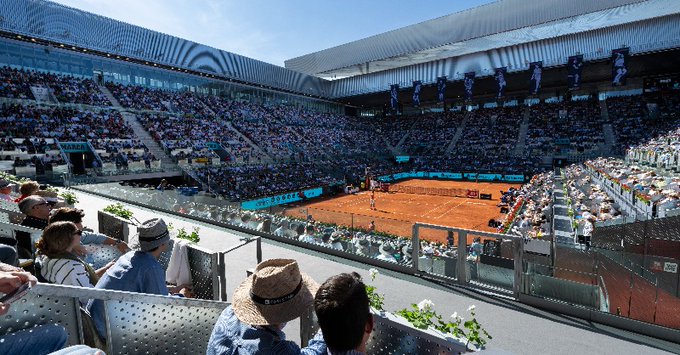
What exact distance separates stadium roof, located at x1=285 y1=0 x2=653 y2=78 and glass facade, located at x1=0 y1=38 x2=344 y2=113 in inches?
673

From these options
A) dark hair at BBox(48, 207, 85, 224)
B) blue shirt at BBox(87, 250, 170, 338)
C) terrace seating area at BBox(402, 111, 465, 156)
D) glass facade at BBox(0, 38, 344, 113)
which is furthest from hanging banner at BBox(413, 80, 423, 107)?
blue shirt at BBox(87, 250, 170, 338)

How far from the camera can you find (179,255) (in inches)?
192

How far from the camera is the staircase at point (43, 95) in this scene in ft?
107

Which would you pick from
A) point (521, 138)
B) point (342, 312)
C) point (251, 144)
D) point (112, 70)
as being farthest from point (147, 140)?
point (521, 138)

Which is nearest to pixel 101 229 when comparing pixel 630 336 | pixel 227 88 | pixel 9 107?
pixel 630 336

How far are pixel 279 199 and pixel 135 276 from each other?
30.4m

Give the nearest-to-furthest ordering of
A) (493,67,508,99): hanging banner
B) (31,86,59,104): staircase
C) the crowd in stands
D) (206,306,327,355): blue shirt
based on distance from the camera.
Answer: (206,306,327,355): blue shirt → the crowd in stands → (31,86,59,104): staircase → (493,67,508,99): hanging banner

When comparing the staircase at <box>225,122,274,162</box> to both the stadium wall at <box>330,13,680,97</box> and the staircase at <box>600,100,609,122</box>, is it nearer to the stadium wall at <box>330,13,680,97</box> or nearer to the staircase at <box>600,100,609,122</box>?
the stadium wall at <box>330,13,680,97</box>

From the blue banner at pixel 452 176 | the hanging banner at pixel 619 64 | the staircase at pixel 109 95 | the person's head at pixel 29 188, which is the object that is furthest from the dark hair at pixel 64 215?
the hanging banner at pixel 619 64

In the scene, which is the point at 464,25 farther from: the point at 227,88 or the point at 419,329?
the point at 419,329

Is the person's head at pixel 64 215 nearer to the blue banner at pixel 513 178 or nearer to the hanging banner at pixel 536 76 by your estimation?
the blue banner at pixel 513 178

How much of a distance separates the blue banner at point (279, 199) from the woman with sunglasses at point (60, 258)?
80.0 ft

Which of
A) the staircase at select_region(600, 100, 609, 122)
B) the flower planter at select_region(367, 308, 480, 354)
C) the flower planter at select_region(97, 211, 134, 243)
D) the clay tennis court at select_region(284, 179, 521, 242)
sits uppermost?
the staircase at select_region(600, 100, 609, 122)

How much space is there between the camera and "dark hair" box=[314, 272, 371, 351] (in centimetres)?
193
